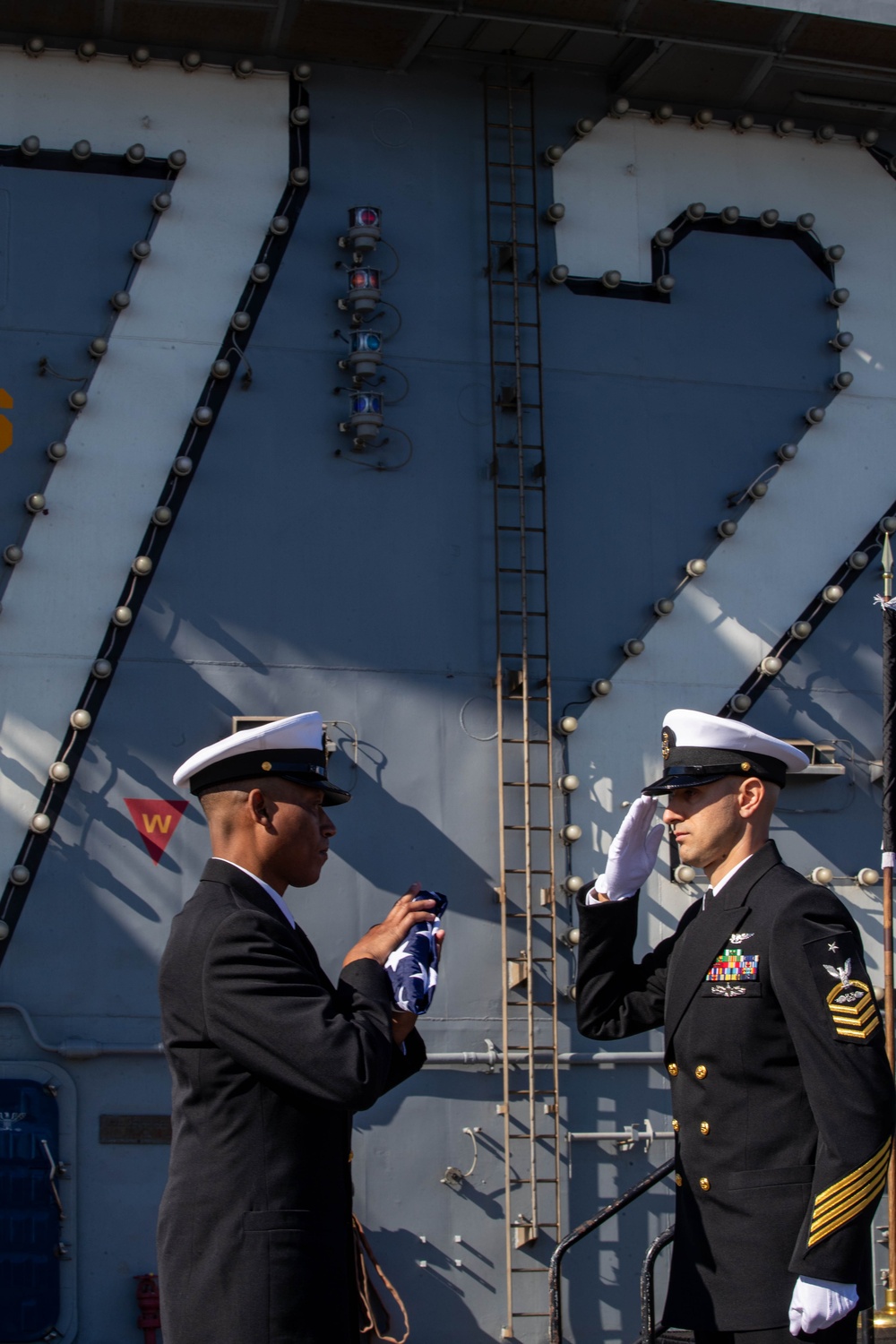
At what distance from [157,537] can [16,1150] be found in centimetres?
273

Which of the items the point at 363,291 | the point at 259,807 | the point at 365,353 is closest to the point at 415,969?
the point at 259,807

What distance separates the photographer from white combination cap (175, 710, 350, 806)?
3.21m

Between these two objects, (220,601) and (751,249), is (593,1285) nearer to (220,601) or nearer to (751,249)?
(220,601)

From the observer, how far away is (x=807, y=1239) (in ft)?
10.2

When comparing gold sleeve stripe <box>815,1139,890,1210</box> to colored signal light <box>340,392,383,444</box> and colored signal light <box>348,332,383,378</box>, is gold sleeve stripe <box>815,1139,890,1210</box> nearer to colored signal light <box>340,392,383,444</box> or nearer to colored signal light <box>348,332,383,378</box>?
colored signal light <box>340,392,383,444</box>

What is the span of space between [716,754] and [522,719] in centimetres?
369

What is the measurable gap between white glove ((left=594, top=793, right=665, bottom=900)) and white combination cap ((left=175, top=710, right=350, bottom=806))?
864 millimetres

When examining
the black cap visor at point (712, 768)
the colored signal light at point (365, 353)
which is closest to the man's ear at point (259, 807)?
the black cap visor at point (712, 768)

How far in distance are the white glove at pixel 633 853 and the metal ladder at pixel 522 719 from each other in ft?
10.5

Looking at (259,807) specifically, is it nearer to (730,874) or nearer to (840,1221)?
(730,874)

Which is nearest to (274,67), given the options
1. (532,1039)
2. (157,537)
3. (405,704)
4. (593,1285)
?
(157,537)

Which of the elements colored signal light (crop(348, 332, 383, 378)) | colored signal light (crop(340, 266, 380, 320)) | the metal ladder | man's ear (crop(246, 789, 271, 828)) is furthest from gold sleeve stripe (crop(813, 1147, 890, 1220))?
colored signal light (crop(340, 266, 380, 320))

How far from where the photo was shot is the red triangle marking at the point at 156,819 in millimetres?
6871

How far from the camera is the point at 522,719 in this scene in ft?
24.1
